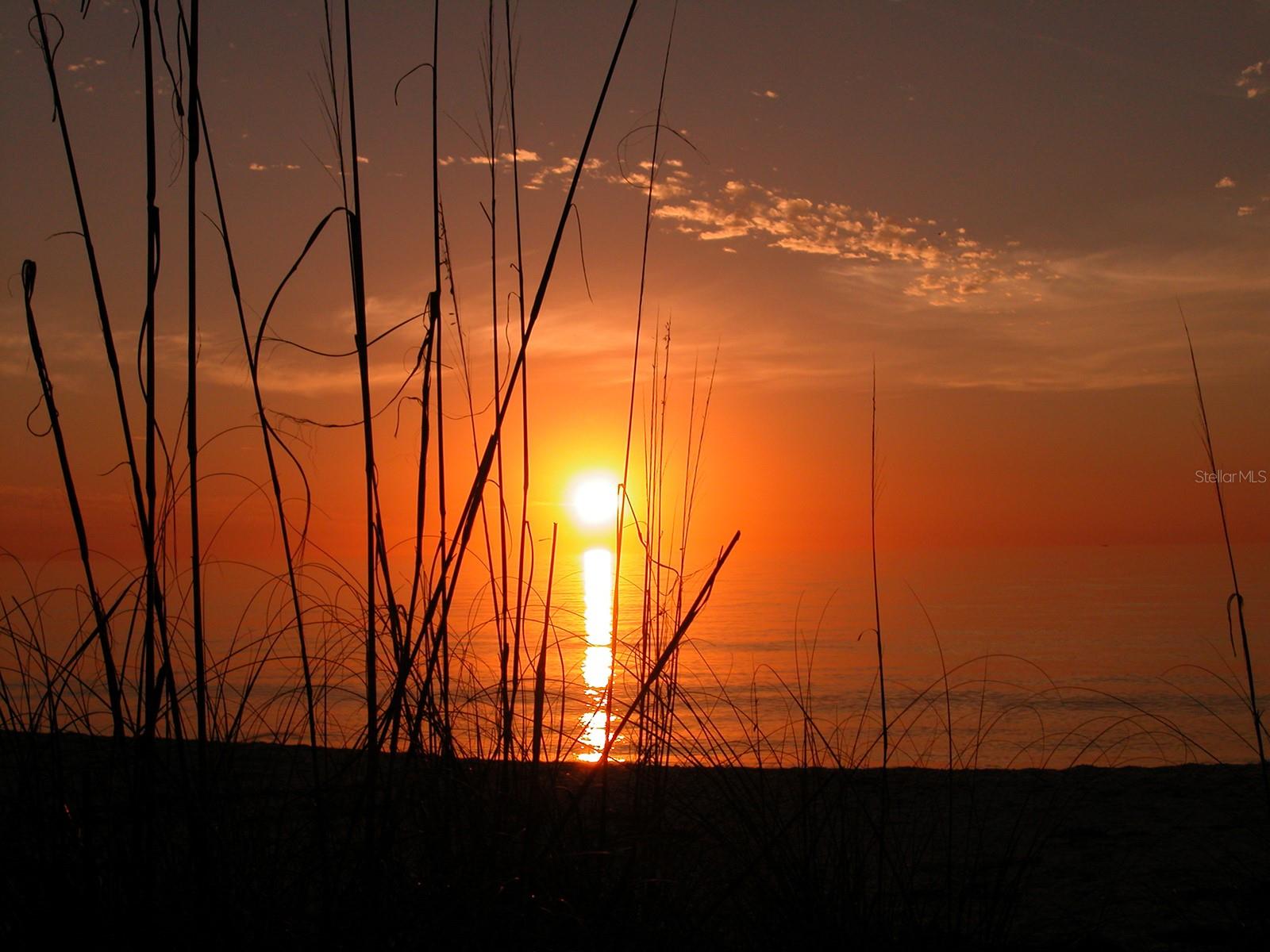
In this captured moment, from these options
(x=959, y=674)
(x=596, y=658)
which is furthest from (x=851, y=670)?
(x=596, y=658)

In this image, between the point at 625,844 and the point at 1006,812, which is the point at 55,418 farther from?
the point at 1006,812

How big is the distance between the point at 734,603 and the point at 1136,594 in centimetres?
1282

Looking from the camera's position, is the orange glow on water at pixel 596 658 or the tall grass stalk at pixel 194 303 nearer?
the tall grass stalk at pixel 194 303

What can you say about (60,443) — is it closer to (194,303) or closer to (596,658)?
(194,303)

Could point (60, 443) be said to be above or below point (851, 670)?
below

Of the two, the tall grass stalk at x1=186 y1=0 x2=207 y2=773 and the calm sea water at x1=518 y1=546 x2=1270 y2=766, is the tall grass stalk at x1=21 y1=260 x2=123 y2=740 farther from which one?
the calm sea water at x1=518 y1=546 x2=1270 y2=766

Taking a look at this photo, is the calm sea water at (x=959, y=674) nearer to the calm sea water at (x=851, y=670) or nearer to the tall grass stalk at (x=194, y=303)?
the calm sea water at (x=851, y=670)

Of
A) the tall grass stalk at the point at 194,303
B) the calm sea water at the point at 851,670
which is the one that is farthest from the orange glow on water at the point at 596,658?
the tall grass stalk at the point at 194,303

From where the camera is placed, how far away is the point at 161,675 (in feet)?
3.40

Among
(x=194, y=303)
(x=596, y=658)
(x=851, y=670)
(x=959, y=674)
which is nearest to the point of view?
(x=194, y=303)

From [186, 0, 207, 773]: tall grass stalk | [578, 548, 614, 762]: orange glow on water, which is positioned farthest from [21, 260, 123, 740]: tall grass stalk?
[578, 548, 614, 762]: orange glow on water

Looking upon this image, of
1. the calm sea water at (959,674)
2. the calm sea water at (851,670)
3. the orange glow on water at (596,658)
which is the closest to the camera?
the orange glow on water at (596,658)

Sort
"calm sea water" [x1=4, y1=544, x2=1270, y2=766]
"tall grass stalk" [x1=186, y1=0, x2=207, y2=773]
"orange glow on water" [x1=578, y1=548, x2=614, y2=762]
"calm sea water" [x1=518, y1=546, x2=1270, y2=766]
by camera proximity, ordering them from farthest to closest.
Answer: "calm sea water" [x1=518, y1=546, x2=1270, y2=766], "calm sea water" [x1=4, y1=544, x2=1270, y2=766], "orange glow on water" [x1=578, y1=548, x2=614, y2=762], "tall grass stalk" [x1=186, y1=0, x2=207, y2=773]

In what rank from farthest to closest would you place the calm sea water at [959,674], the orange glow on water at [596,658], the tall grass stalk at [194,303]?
the calm sea water at [959,674], the orange glow on water at [596,658], the tall grass stalk at [194,303]
